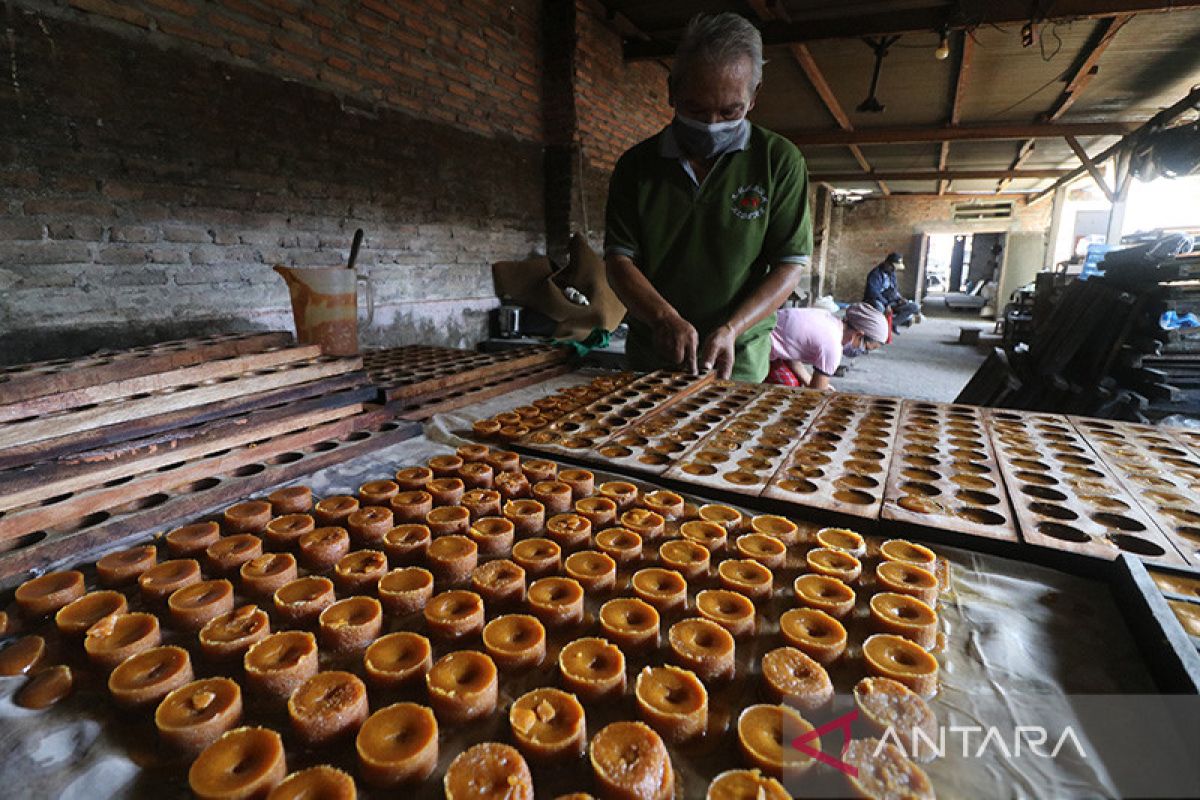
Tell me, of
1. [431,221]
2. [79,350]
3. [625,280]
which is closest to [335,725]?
[625,280]


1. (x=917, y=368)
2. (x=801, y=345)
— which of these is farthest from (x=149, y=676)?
(x=917, y=368)

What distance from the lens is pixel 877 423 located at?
2080 millimetres

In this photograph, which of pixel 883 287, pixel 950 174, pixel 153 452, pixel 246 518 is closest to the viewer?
pixel 246 518

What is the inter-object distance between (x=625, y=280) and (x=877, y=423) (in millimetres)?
1274

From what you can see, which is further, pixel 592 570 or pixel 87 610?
pixel 592 570

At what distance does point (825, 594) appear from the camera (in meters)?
1.13

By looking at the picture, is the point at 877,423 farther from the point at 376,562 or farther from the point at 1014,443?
the point at 376,562

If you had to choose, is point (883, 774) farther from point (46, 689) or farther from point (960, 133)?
point (960, 133)

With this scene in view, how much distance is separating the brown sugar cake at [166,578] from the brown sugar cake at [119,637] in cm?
6

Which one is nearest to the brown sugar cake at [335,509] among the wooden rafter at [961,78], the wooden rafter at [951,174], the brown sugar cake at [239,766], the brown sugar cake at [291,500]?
the brown sugar cake at [291,500]

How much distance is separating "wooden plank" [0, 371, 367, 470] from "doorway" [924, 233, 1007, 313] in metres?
23.4

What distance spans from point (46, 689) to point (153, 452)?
30.8 inches

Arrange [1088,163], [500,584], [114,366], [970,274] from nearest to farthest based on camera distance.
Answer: [500,584] < [114,366] < [1088,163] < [970,274]

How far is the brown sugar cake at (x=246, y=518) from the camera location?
1393 mm
